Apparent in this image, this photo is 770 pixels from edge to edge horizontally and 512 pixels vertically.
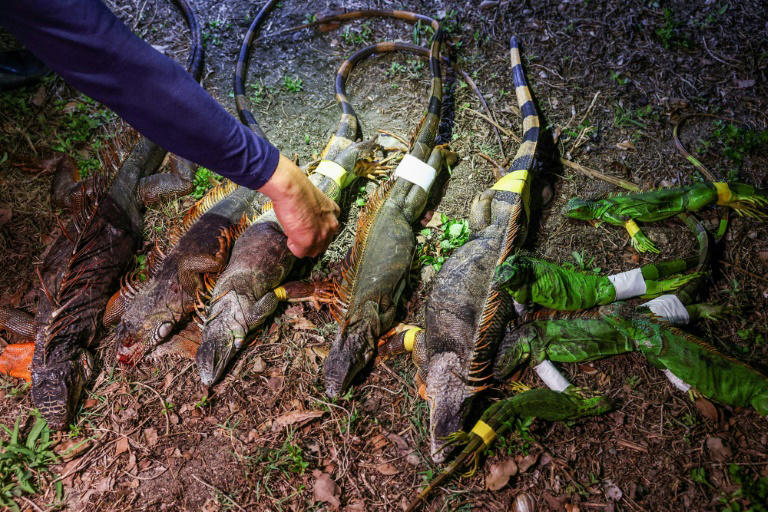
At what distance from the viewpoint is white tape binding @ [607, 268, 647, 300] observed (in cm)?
377

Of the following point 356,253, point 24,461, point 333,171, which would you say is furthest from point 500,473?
point 24,461

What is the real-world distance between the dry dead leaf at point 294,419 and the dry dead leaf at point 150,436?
921mm

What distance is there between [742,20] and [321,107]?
17.7 feet

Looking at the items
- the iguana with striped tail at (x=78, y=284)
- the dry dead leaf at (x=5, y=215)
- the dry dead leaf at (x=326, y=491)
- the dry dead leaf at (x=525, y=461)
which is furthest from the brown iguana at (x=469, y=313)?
the dry dead leaf at (x=5, y=215)

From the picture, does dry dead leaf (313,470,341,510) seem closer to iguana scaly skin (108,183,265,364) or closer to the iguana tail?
iguana scaly skin (108,183,265,364)

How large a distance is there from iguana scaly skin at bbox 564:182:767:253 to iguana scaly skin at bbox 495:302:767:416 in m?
0.87

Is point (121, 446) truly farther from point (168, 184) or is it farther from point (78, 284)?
point (168, 184)

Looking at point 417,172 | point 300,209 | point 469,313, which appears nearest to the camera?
point 300,209

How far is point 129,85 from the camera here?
6.42 feet

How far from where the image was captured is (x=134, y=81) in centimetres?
195

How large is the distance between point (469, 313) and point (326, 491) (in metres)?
1.71

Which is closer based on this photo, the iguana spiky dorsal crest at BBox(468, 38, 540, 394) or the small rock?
the small rock

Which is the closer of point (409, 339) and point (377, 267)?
point (409, 339)

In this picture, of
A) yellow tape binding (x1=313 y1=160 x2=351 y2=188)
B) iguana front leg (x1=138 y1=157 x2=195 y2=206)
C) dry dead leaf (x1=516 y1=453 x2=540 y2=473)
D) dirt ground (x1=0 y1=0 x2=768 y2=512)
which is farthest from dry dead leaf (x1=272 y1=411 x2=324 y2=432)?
iguana front leg (x1=138 y1=157 x2=195 y2=206)
